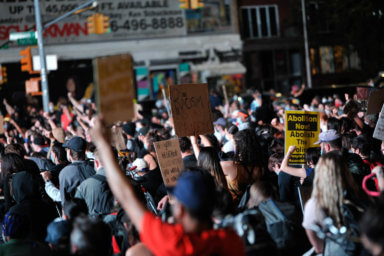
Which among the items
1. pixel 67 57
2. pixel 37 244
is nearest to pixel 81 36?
pixel 67 57

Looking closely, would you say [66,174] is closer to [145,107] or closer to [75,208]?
[75,208]

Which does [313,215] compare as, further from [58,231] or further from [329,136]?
[329,136]

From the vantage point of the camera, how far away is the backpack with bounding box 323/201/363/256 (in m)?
4.54

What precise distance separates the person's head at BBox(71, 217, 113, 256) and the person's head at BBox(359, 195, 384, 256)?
5.89ft

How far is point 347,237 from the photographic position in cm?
456

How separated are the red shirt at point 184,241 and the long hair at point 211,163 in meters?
2.89

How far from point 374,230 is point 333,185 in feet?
4.49

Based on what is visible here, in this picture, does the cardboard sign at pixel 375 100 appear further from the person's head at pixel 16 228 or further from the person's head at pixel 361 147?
the person's head at pixel 16 228

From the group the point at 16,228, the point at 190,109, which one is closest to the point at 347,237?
the point at 16,228

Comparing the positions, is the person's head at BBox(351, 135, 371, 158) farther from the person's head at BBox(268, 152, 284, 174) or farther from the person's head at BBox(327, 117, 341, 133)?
the person's head at BBox(327, 117, 341, 133)

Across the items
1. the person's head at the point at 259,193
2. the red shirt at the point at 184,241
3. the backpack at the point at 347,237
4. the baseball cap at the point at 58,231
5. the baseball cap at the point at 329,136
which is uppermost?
the baseball cap at the point at 329,136

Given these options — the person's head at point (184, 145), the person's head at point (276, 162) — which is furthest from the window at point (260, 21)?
the person's head at point (276, 162)

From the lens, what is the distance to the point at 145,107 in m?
25.1

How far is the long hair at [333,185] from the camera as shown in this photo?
4.68m
